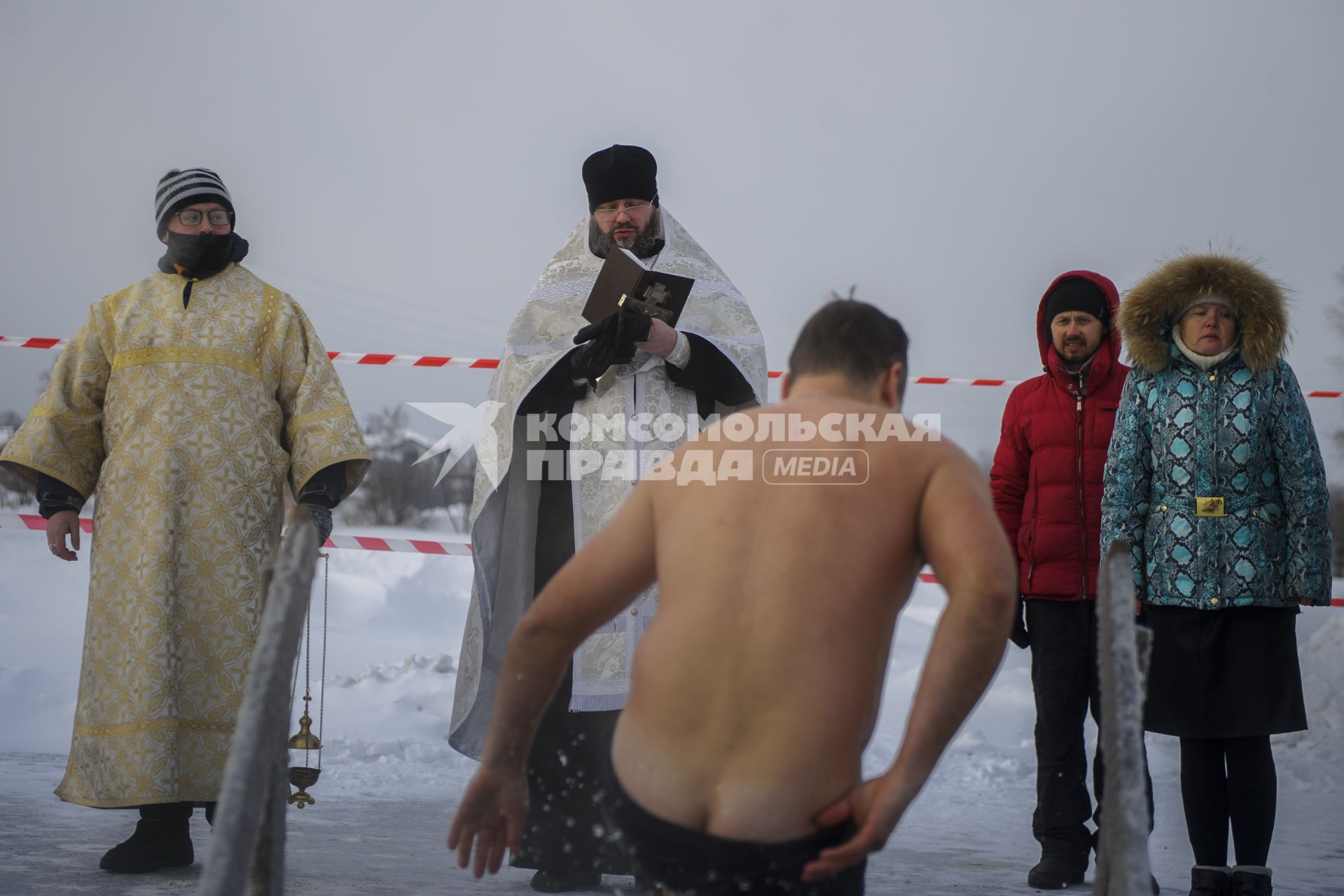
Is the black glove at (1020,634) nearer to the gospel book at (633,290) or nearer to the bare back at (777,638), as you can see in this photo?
the gospel book at (633,290)

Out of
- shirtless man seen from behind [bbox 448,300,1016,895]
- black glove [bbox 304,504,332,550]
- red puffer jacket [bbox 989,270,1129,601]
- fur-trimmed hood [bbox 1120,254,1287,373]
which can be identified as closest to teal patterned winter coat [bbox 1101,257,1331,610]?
fur-trimmed hood [bbox 1120,254,1287,373]

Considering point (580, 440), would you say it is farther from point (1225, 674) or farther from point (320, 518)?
point (1225, 674)

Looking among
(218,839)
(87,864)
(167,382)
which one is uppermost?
(167,382)

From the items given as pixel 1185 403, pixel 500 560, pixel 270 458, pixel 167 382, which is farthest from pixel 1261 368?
pixel 167 382

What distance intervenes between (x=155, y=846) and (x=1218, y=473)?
10.9ft

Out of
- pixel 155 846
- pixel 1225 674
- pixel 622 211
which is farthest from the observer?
pixel 622 211

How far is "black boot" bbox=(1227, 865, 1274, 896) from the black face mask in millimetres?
3644

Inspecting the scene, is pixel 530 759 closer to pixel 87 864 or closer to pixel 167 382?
pixel 87 864

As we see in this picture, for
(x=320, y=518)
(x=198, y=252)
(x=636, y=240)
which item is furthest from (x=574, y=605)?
(x=198, y=252)

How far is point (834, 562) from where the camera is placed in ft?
6.72

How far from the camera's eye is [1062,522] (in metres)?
4.65

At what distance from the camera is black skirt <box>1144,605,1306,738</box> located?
12.9 feet

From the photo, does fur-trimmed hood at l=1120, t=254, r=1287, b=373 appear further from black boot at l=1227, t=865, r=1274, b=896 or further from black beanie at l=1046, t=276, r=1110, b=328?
black boot at l=1227, t=865, r=1274, b=896

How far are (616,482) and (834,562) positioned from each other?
2411mm
